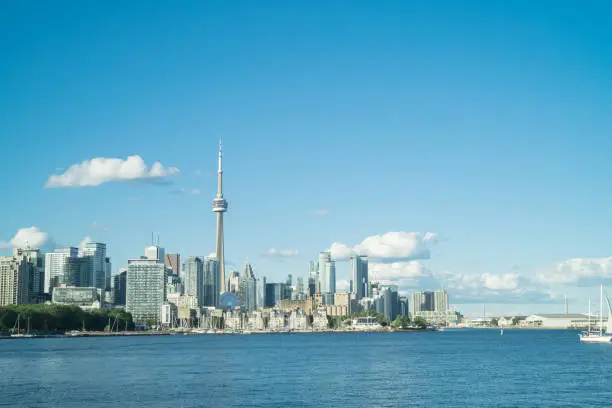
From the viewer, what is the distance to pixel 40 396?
72500mm

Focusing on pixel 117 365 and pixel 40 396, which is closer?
pixel 40 396

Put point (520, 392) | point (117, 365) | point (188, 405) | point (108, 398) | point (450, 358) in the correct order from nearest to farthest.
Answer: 1. point (188, 405)
2. point (108, 398)
3. point (520, 392)
4. point (117, 365)
5. point (450, 358)

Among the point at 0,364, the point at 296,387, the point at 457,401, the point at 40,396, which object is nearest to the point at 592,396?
the point at 457,401

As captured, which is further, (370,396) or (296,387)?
(296,387)

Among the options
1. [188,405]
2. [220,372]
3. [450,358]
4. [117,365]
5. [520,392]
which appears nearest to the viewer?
[188,405]

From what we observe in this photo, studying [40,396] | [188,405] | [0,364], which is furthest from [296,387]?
[0,364]

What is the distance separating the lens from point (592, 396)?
73438mm

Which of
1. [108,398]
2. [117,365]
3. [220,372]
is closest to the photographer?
[108,398]

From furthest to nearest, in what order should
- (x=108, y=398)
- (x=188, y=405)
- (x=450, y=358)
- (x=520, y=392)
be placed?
(x=450, y=358)
(x=520, y=392)
(x=108, y=398)
(x=188, y=405)

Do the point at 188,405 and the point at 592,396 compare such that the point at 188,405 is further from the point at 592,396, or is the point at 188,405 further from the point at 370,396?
the point at 592,396

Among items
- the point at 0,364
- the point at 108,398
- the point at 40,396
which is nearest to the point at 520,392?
the point at 108,398

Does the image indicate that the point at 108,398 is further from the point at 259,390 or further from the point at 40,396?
the point at 259,390

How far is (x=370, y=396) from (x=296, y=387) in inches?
390

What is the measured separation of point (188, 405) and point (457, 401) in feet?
75.6
